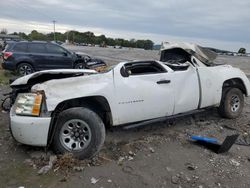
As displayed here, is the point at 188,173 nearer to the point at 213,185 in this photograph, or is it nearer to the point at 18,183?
the point at 213,185

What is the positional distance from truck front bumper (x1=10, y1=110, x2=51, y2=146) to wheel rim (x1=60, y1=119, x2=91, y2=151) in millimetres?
271

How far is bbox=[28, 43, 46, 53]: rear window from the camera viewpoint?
44.7 ft

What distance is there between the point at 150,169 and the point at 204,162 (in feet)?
2.96

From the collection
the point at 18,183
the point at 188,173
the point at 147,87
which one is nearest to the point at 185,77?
the point at 147,87

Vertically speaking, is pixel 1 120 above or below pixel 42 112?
below

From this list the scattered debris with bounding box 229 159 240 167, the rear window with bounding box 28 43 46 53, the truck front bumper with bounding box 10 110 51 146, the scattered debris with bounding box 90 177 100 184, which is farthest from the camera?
the rear window with bounding box 28 43 46 53

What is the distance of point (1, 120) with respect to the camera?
21.1 feet

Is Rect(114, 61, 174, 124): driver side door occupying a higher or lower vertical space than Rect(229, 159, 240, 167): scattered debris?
higher

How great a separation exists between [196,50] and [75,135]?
369cm

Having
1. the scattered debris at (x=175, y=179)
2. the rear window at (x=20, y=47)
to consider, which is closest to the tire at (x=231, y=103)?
the scattered debris at (x=175, y=179)

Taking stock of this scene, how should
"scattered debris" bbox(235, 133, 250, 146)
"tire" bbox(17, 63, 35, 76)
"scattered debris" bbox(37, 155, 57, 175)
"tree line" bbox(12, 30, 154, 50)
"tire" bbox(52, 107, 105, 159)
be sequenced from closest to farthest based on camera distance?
"scattered debris" bbox(37, 155, 57, 175)
"tire" bbox(52, 107, 105, 159)
"scattered debris" bbox(235, 133, 250, 146)
"tire" bbox(17, 63, 35, 76)
"tree line" bbox(12, 30, 154, 50)

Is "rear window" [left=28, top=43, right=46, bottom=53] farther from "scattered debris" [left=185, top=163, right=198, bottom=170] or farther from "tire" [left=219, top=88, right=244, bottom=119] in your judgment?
A: "scattered debris" [left=185, top=163, right=198, bottom=170]

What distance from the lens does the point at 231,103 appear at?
6941 mm

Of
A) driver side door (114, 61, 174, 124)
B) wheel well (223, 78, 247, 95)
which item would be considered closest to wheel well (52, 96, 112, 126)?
driver side door (114, 61, 174, 124)
